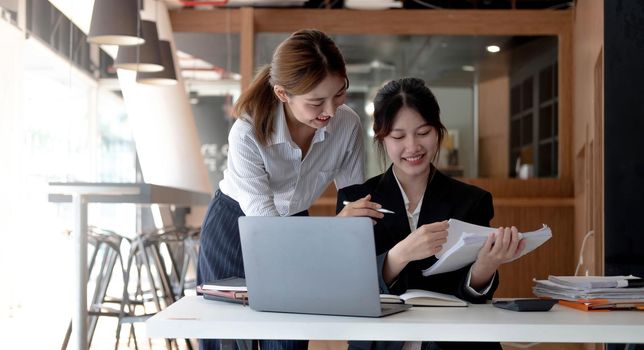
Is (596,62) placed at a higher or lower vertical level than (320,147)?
higher

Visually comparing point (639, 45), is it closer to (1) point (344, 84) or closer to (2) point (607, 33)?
→ (2) point (607, 33)

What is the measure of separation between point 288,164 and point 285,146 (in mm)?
63

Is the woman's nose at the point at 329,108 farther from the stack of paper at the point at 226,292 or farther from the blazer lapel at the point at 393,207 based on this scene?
the stack of paper at the point at 226,292

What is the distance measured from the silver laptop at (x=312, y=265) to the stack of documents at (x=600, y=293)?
1.46ft

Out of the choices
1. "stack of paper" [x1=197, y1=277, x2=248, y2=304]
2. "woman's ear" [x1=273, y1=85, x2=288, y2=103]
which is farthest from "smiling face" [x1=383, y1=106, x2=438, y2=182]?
"stack of paper" [x1=197, y1=277, x2=248, y2=304]

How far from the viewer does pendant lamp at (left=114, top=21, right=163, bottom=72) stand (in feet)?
20.7

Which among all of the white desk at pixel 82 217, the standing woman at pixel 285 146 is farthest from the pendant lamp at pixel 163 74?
the standing woman at pixel 285 146

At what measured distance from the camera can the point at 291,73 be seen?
85.0 inches

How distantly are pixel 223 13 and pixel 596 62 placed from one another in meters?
3.64

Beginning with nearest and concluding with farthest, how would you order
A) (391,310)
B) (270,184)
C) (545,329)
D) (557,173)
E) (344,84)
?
(545,329), (391,310), (344,84), (270,184), (557,173)

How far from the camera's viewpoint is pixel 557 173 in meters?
7.37

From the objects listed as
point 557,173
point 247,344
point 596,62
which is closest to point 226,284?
point 247,344

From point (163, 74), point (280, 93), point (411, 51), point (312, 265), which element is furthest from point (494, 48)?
point (312, 265)

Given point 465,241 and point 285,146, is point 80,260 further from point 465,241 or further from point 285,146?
point 465,241
